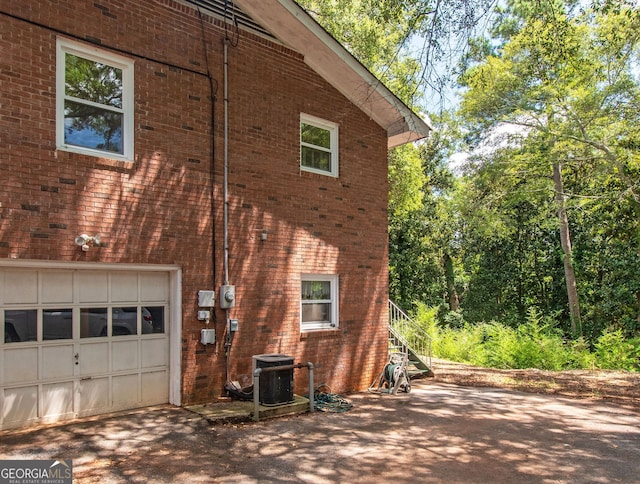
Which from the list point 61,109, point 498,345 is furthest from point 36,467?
point 498,345

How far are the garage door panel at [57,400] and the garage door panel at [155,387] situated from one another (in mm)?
1102

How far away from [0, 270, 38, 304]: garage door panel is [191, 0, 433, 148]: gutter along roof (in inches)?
208

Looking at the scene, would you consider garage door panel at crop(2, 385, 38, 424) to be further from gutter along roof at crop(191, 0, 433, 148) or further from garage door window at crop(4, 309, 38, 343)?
gutter along roof at crop(191, 0, 433, 148)

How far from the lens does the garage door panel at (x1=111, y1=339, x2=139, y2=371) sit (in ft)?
24.8

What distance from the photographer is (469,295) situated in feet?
92.9

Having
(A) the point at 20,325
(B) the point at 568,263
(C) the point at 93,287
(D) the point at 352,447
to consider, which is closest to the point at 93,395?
(A) the point at 20,325

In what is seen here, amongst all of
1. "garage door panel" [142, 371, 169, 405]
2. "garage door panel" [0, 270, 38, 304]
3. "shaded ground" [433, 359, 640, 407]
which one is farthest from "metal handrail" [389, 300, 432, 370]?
"garage door panel" [0, 270, 38, 304]

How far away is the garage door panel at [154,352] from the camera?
7868mm

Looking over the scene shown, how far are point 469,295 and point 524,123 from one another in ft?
42.4

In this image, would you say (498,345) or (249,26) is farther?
(498,345)

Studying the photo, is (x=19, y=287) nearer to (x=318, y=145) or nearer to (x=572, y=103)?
(x=318, y=145)

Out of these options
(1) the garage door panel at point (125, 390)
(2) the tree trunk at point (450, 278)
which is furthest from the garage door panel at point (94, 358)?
(2) the tree trunk at point (450, 278)

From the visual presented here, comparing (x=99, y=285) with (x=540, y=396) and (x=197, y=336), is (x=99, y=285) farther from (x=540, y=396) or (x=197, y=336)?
(x=540, y=396)

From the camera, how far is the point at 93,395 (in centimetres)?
730
